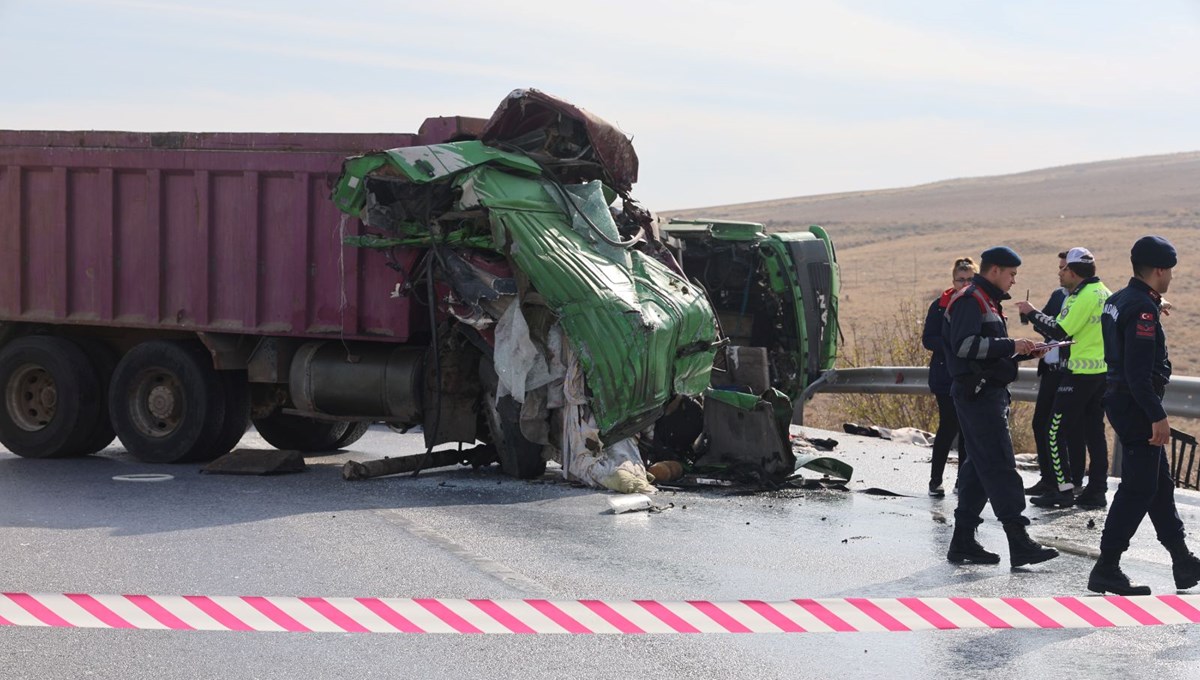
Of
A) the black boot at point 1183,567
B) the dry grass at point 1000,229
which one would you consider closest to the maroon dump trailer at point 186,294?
the black boot at point 1183,567

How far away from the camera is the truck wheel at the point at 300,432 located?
519 inches

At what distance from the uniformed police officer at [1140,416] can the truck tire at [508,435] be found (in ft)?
14.4

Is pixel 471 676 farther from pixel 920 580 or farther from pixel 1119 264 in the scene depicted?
pixel 1119 264

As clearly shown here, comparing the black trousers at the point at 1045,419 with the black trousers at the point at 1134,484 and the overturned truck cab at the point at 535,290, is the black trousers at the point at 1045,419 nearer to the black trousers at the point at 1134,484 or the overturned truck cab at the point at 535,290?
the overturned truck cab at the point at 535,290

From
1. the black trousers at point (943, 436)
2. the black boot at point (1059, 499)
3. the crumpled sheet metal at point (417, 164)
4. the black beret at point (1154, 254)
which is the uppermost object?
the crumpled sheet metal at point (417, 164)

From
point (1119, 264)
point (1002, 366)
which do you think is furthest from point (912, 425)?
point (1119, 264)

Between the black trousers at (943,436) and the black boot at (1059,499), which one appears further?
the black trousers at (943,436)

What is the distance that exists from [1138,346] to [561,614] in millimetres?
3251

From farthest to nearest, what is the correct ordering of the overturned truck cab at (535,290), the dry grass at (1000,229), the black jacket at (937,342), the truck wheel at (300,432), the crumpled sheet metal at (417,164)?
the dry grass at (1000,229) → the truck wheel at (300,432) → the crumpled sheet metal at (417,164) → the black jacket at (937,342) → the overturned truck cab at (535,290)

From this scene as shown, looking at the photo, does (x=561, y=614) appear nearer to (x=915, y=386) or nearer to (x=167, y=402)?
(x=167, y=402)

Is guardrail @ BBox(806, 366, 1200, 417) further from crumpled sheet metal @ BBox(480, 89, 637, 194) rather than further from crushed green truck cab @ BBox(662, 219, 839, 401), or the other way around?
crumpled sheet metal @ BBox(480, 89, 637, 194)

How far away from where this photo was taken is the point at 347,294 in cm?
1162

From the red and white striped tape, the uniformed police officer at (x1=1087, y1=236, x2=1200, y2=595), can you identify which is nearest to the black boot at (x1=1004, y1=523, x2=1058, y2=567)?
the uniformed police officer at (x1=1087, y1=236, x2=1200, y2=595)

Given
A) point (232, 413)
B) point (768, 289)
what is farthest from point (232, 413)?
point (768, 289)
